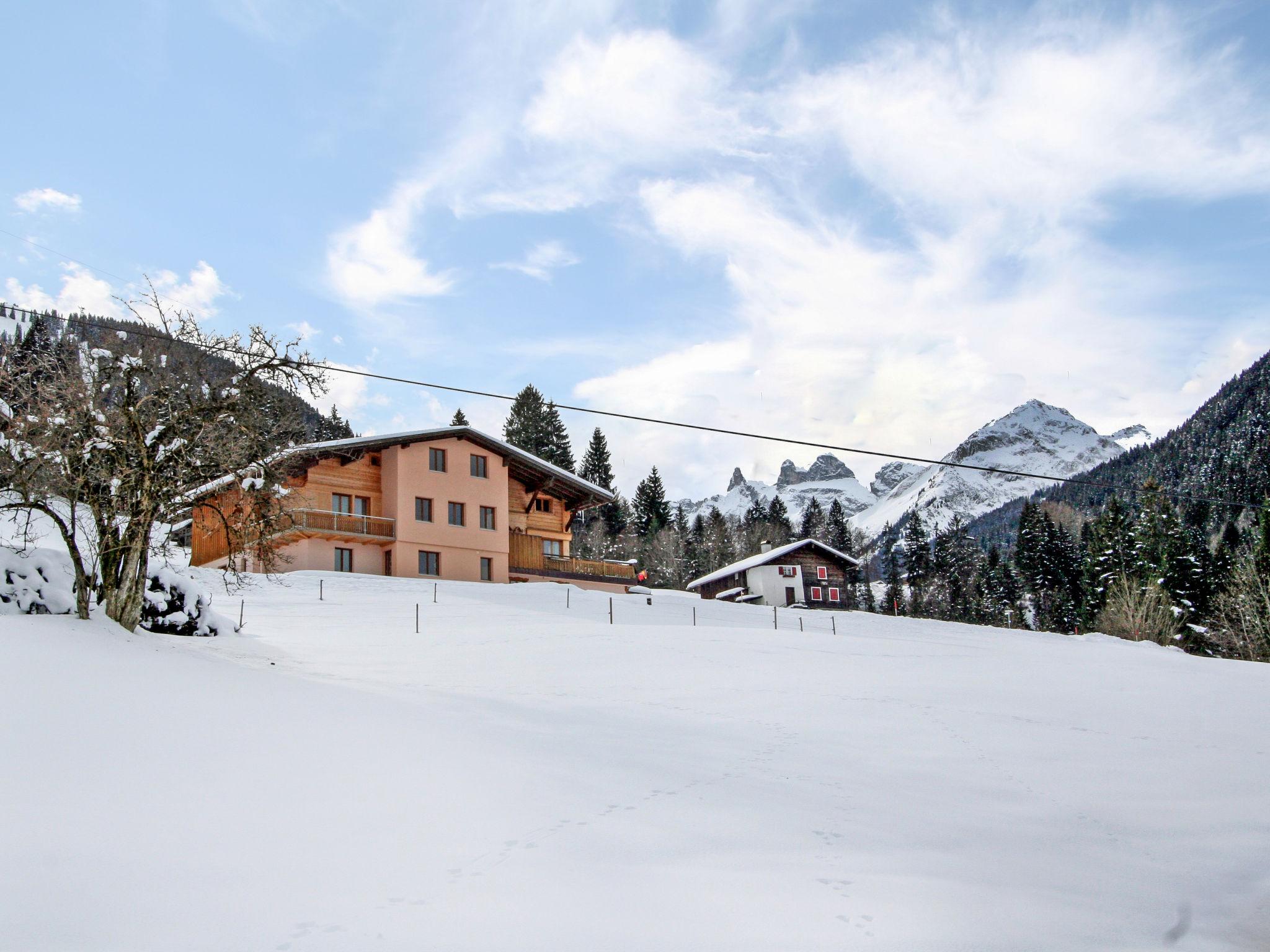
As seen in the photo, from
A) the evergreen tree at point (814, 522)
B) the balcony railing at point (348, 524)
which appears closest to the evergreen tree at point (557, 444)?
the balcony railing at point (348, 524)

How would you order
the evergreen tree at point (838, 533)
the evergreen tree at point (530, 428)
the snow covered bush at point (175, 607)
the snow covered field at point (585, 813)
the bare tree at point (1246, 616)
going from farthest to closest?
the evergreen tree at point (838, 533) → the evergreen tree at point (530, 428) → the bare tree at point (1246, 616) → the snow covered bush at point (175, 607) → the snow covered field at point (585, 813)

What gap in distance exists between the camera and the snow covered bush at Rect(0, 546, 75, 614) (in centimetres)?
1302

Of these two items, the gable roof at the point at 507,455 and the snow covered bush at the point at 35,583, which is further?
the gable roof at the point at 507,455

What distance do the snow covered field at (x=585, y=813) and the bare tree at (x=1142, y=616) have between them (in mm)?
41007

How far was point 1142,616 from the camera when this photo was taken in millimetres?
51875

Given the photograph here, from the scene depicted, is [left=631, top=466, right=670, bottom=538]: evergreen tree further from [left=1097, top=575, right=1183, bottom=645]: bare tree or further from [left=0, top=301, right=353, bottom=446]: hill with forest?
[left=0, top=301, right=353, bottom=446]: hill with forest

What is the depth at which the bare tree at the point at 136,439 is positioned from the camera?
13.4 meters

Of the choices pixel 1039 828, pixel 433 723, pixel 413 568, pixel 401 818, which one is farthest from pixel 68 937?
pixel 413 568

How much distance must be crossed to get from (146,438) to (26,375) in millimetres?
1995

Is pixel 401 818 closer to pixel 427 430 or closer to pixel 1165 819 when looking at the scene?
pixel 1165 819

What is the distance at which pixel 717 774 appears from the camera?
9461mm

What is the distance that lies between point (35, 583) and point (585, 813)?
34.3 ft

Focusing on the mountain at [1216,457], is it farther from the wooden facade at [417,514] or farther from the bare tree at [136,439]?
the bare tree at [136,439]

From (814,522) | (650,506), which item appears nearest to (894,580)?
(814,522)
